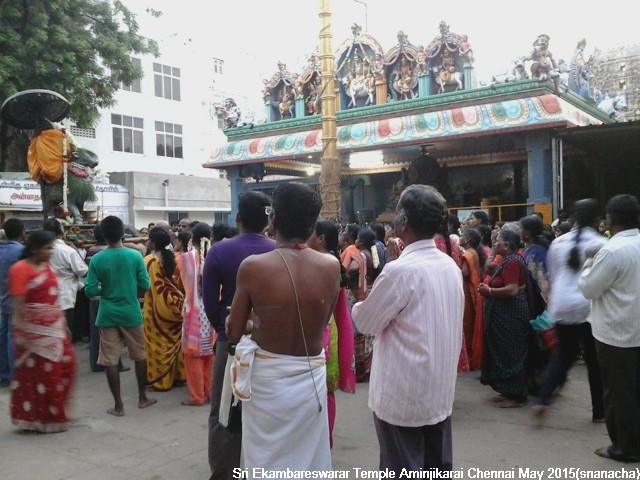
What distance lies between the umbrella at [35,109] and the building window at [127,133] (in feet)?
55.8

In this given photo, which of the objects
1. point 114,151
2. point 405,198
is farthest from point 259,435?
point 114,151

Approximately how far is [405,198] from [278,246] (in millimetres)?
590

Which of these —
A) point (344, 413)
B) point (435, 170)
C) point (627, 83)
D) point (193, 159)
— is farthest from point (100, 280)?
point (193, 159)

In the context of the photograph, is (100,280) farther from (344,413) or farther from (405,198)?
(405,198)

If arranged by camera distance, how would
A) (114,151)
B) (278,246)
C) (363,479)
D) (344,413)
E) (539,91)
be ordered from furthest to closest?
(114,151), (539,91), (344,413), (363,479), (278,246)

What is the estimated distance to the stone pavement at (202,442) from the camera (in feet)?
12.0

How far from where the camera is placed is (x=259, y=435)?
2410 mm

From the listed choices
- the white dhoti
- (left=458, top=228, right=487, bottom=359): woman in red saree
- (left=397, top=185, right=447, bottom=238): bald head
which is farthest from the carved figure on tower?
the white dhoti

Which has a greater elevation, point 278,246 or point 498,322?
point 278,246

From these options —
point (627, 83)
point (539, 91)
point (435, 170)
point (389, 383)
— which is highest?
point (627, 83)

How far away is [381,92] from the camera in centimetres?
1523

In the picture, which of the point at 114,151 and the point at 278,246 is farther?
the point at 114,151

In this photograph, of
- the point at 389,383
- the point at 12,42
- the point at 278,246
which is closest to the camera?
the point at 389,383

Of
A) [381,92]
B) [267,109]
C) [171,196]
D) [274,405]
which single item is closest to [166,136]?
[171,196]
